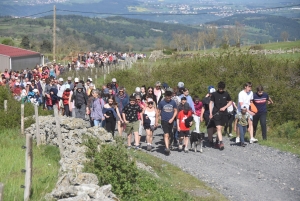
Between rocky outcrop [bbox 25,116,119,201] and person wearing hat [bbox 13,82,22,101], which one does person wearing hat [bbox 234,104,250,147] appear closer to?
rocky outcrop [bbox 25,116,119,201]

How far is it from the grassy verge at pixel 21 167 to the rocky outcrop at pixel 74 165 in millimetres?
424

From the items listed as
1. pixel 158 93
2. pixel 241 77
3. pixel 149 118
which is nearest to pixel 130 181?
pixel 149 118

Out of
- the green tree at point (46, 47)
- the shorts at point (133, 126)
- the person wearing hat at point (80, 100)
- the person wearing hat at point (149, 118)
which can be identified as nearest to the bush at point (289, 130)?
the person wearing hat at point (149, 118)

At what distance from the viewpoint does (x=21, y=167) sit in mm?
12961

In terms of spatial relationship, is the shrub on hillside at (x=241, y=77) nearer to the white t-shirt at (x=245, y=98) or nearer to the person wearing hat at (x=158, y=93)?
the person wearing hat at (x=158, y=93)

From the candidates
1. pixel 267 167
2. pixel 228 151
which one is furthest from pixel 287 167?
pixel 228 151

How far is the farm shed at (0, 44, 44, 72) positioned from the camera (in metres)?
58.0

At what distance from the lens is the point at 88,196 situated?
8555mm

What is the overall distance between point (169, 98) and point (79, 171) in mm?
5480

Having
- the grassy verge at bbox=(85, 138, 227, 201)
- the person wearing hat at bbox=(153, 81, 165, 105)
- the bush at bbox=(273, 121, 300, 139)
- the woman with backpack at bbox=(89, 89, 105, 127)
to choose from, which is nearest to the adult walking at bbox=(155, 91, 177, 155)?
the woman with backpack at bbox=(89, 89, 105, 127)

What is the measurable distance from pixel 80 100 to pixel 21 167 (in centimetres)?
591

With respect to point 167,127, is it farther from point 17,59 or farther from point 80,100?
point 17,59

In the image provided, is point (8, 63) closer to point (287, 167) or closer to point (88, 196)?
point (287, 167)

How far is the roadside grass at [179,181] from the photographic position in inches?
463
